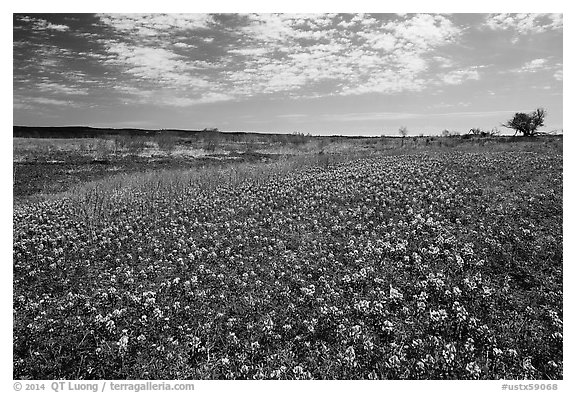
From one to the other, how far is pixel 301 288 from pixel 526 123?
292 inches

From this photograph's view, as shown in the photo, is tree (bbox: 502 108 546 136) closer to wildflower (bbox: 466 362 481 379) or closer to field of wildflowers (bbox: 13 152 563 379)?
field of wildflowers (bbox: 13 152 563 379)

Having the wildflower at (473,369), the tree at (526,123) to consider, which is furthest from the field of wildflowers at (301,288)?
the tree at (526,123)

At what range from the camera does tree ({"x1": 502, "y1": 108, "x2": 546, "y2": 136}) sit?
868 cm

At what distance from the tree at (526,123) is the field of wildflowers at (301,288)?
1.17m

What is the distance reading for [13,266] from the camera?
633cm

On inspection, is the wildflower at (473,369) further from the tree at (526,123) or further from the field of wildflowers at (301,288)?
the tree at (526,123)

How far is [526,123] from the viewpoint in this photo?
396 inches

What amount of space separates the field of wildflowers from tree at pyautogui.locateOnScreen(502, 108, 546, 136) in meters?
1.17

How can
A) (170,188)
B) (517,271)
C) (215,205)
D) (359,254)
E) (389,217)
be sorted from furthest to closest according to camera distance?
1. (170,188)
2. (215,205)
3. (389,217)
4. (359,254)
5. (517,271)

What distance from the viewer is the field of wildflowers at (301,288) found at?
4719 millimetres

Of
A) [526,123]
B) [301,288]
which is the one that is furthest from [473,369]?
[526,123]
